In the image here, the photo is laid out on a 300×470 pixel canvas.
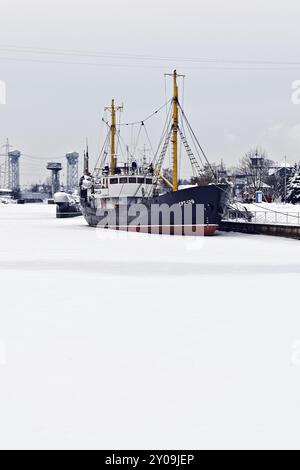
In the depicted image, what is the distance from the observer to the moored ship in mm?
44125

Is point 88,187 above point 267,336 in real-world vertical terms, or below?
above

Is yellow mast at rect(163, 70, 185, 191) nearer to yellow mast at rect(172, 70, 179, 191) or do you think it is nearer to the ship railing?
yellow mast at rect(172, 70, 179, 191)

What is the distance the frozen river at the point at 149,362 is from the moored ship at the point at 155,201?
26013 mm

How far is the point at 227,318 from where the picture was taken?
1177cm

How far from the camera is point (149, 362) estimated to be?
28.2ft

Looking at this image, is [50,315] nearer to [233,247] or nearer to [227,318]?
[227,318]

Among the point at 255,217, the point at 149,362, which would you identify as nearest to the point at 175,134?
the point at 255,217

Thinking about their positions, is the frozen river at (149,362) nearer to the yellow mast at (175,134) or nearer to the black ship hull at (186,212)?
the black ship hull at (186,212)

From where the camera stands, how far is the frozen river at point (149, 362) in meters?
6.23

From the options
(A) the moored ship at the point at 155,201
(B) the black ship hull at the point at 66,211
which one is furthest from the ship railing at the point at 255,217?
(B) the black ship hull at the point at 66,211
